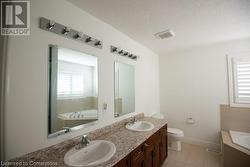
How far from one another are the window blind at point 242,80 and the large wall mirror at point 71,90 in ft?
9.81

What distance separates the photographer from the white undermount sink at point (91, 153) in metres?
1.18

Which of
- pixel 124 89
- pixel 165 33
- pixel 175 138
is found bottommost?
pixel 175 138

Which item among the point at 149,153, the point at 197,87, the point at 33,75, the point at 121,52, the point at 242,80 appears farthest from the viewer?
the point at 197,87

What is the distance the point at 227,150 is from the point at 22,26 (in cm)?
330

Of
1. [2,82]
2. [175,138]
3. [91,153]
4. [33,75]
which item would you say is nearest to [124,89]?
[91,153]

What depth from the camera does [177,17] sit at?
5.96ft

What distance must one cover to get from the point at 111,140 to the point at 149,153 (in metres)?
0.61

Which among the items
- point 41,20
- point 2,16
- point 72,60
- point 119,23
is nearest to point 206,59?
point 119,23

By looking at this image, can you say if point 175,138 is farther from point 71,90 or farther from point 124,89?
point 71,90

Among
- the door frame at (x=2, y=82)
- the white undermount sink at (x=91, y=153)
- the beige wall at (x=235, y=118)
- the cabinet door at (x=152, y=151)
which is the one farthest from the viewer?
the beige wall at (x=235, y=118)

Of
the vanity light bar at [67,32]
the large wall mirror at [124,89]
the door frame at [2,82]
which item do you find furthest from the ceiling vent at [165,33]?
the door frame at [2,82]

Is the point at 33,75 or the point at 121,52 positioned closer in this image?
the point at 33,75

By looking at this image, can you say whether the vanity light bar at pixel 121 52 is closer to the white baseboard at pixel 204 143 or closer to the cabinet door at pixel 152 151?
the cabinet door at pixel 152 151

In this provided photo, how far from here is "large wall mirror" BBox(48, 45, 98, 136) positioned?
4.29ft
